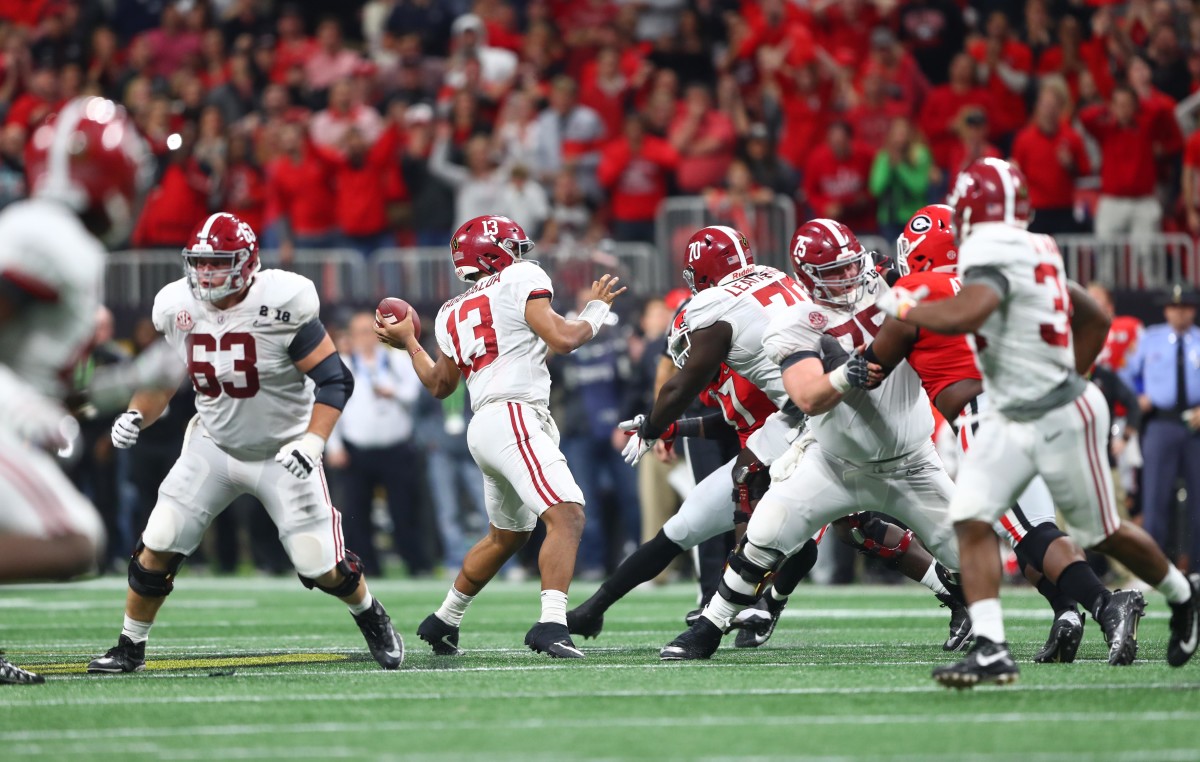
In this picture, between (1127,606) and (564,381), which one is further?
(564,381)

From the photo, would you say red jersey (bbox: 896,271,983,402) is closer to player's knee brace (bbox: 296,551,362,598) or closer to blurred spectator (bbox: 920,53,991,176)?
player's knee brace (bbox: 296,551,362,598)

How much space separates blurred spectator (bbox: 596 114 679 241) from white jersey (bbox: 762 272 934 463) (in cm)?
814

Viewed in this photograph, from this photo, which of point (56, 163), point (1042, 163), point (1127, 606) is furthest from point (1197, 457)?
point (56, 163)

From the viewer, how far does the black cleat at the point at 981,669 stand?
19.5 feet

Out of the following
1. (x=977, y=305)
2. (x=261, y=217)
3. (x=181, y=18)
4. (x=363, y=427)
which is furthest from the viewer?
(x=181, y=18)

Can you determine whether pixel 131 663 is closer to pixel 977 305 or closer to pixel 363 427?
pixel 977 305

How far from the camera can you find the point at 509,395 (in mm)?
8023

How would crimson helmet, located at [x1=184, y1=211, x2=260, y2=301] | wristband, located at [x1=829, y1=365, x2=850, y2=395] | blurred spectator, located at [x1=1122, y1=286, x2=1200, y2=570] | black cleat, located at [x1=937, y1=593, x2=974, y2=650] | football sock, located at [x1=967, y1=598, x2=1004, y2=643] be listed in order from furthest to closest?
blurred spectator, located at [x1=1122, y1=286, x2=1200, y2=570] < black cleat, located at [x1=937, y1=593, x2=974, y2=650] < crimson helmet, located at [x1=184, y1=211, x2=260, y2=301] < wristband, located at [x1=829, y1=365, x2=850, y2=395] < football sock, located at [x1=967, y1=598, x2=1004, y2=643]

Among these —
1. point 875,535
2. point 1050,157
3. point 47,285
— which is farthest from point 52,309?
point 1050,157

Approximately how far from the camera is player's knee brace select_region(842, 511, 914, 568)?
27.0 feet

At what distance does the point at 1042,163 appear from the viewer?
14.0 meters

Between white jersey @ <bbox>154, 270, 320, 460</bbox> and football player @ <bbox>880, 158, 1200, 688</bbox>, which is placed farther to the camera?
white jersey @ <bbox>154, 270, 320, 460</bbox>

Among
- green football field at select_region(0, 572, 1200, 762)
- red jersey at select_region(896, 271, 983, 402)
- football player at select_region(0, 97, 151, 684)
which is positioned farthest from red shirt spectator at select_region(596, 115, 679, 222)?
football player at select_region(0, 97, 151, 684)

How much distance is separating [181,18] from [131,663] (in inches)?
500
